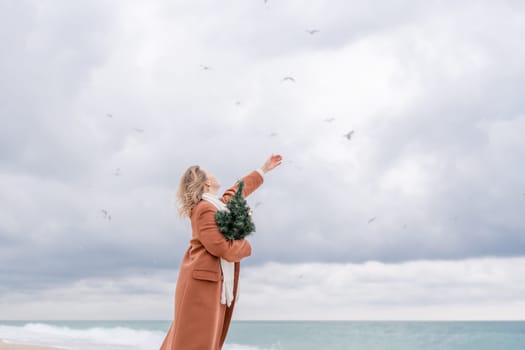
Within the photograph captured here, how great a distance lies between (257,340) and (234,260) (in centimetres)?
2357

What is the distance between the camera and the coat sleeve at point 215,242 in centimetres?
470

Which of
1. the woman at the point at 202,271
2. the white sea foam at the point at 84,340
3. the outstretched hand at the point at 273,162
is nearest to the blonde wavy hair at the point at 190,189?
the woman at the point at 202,271

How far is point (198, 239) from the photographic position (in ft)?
16.1

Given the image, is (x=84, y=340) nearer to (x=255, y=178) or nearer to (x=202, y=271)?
(x=255, y=178)

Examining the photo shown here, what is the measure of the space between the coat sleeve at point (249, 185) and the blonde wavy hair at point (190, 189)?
13.5 inches

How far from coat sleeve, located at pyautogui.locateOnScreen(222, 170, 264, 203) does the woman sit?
0.96ft

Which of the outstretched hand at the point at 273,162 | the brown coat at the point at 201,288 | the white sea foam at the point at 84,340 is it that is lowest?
the brown coat at the point at 201,288

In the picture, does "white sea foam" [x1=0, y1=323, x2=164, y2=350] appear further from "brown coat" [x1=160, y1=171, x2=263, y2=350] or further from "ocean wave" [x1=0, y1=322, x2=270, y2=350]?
"brown coat" [x1=160, y1=171, x2=263, y2=350]

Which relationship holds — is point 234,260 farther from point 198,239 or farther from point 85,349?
point 85,349

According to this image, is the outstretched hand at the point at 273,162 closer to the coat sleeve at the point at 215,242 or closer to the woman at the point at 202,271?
the woman at the point at 202,271

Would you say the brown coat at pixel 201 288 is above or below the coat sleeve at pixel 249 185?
below

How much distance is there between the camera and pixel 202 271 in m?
4.80

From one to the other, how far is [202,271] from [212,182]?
704mm

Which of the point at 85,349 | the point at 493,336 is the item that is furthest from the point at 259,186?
the point at 493,336
